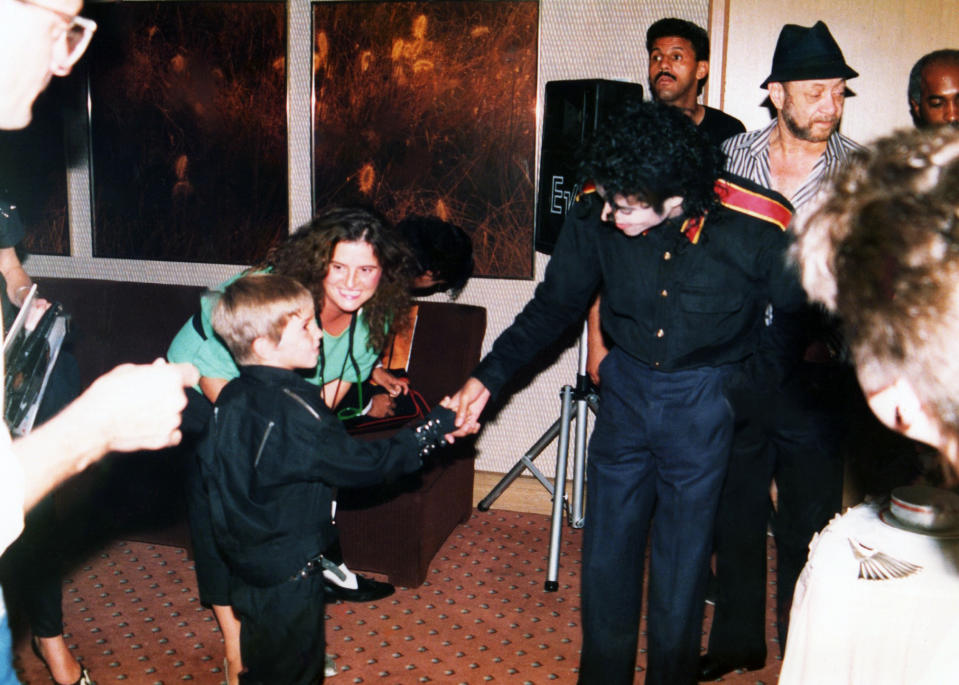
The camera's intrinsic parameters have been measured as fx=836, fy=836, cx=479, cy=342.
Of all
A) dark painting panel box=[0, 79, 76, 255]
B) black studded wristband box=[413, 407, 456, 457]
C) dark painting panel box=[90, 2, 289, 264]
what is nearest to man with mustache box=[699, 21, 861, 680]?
black studded wristband box=[413, 407, 456, 457]

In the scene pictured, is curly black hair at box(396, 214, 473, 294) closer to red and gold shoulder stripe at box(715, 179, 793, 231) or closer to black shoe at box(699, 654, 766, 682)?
red and gold shoulder stripe at box(715, 179, 793, 231)

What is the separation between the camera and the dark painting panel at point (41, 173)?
4184 mm

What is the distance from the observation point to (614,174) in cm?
209

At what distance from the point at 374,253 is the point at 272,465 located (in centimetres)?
88

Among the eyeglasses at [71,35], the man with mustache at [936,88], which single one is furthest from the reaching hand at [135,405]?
the man with mustache at [936,88]

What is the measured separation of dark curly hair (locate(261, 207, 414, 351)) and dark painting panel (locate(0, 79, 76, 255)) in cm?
219

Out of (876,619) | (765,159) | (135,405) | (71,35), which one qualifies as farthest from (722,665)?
(71,35)

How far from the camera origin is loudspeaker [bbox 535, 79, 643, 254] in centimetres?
316

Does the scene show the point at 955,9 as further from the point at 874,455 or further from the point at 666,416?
the point at 666,416

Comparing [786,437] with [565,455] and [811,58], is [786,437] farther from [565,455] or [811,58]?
[811,58]

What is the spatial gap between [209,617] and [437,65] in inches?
98.8

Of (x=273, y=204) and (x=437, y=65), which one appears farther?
(x=273, y=204)

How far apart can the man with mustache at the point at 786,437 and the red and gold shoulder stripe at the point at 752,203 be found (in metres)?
0.33

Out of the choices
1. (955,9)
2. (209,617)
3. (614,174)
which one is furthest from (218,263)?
(955,9)
